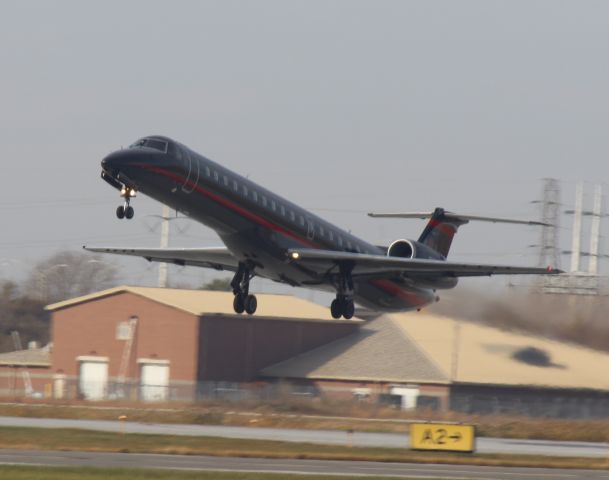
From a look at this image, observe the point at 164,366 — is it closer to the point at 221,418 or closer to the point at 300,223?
the point at 221,418

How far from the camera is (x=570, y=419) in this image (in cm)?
5147

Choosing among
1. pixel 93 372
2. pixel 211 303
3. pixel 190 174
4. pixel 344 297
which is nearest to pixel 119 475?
pixel 190 174

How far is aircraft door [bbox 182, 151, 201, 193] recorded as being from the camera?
34156 millimetres

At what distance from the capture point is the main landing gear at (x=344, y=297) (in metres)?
40.1

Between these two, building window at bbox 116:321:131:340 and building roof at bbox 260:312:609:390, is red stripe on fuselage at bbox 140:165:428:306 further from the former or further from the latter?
building window at bbox 116:321:131:340

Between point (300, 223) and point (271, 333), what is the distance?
93.3 ft

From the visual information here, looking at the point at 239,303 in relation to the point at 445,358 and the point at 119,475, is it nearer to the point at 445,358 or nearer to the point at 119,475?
the point at 119,475

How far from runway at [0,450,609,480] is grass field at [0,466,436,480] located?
1.08 metres

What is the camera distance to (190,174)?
3422 centimetres

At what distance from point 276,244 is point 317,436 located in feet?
25.2

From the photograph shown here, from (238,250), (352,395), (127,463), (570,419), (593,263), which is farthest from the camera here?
(593,263)

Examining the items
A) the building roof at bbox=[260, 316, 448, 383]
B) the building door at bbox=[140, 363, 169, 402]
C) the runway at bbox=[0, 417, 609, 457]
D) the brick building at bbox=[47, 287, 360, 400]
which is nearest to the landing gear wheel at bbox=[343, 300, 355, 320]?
the runway at bbox=[0, 417, 609, 457]

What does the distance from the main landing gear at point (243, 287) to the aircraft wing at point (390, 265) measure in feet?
6.68

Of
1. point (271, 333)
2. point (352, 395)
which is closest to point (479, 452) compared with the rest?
point (352, 395)
